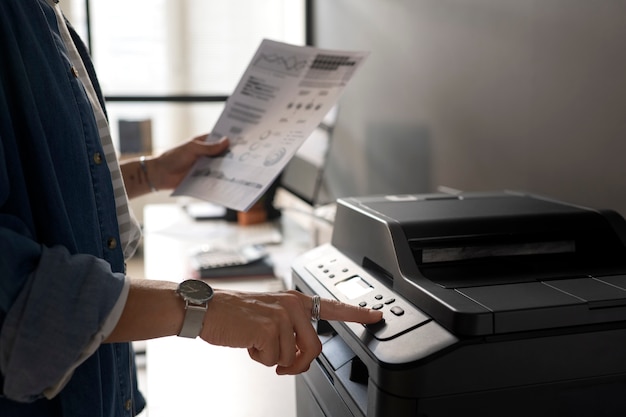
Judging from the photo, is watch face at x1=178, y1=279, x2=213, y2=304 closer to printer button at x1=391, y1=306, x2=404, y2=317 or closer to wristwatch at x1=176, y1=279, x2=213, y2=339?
wristwatch at x1=176, y1=279, x2=213, y2=339

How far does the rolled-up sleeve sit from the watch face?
0.26 ft

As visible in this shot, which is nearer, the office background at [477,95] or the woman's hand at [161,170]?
the office background at [477,95]

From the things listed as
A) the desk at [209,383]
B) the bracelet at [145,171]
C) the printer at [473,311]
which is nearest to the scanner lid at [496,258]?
the printer at [473,311]

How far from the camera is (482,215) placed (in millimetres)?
929

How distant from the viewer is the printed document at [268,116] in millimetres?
1082

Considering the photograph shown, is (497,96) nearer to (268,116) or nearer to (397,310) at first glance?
(268,116)

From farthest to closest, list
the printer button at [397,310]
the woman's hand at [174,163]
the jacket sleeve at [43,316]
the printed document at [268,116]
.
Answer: the woman's hand at [174,163] < the printed document at [268,116] < the printer button at [397,310] < the jacket sleeve at [43,316]

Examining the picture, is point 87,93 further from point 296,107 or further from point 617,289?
point 617,289

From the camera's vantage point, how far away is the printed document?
1082 mm

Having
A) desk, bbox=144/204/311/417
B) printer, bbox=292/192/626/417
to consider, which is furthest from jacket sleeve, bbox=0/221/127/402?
desk, bbox=144/204/311/417

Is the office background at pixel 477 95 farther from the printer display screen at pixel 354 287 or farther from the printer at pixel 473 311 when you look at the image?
the printer display screen at pixel 354 287

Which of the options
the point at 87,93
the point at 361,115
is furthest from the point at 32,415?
the point at 361,115

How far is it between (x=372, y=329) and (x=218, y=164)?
573 mm

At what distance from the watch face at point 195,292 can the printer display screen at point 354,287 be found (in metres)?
0.20
